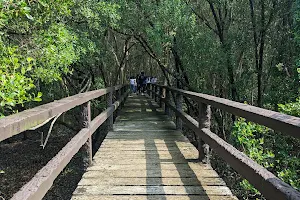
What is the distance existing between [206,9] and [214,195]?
14.4 metres

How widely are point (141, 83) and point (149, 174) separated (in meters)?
22.4

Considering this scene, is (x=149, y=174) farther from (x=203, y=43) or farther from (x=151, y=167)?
(x=203, y=43)

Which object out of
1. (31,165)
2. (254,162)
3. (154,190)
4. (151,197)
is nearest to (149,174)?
(154,190)

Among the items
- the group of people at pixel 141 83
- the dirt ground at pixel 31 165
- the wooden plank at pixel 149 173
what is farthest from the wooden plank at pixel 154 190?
the group of people at pixel 141 83

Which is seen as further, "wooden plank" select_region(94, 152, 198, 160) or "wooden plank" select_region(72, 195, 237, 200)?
"wooden plank" select_region(94, 152, 198, 160)

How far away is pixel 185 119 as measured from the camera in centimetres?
572

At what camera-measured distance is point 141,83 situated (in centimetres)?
2633

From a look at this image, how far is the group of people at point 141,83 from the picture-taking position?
26.1m

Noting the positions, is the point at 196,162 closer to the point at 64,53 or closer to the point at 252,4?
the point at 64,53

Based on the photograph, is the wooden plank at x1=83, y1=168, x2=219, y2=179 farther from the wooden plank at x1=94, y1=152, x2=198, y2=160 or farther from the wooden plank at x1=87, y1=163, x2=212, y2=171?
the wooden plank at x1=94, y1=152, x2=198, y2=160

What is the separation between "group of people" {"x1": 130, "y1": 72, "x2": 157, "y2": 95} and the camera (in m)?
26.1

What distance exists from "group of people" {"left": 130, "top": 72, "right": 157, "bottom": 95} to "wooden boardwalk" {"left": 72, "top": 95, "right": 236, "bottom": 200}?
19.8 meters

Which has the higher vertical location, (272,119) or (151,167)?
(272,119)

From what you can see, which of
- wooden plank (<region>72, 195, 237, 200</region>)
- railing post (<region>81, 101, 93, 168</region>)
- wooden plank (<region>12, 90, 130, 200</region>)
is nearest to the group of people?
railing post (<region>81, 101, 93, 168</region>)
